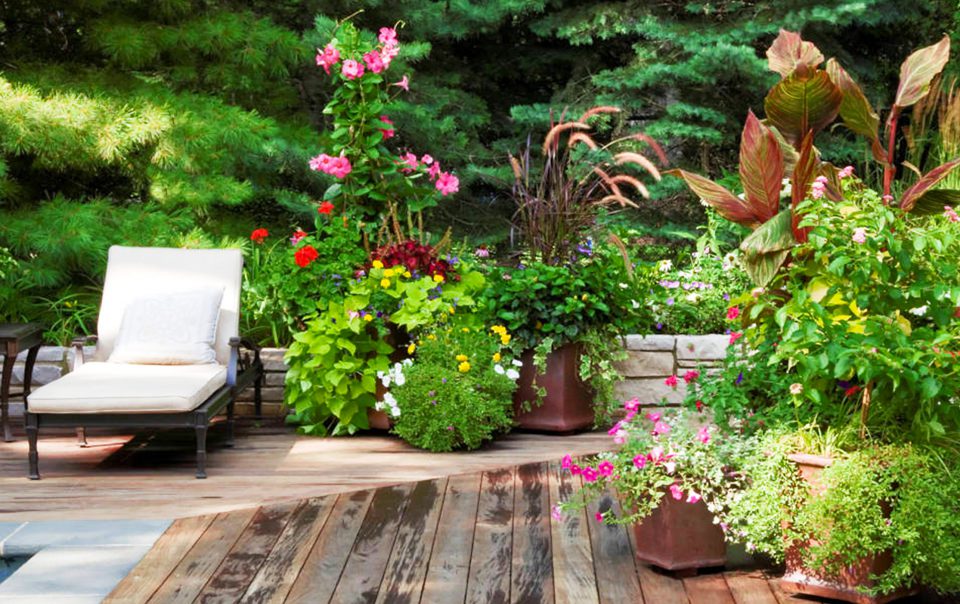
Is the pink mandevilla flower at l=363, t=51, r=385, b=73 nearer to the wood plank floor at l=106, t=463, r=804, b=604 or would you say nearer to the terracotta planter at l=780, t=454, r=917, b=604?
the wood plank floor at l=106, t=463, r=804, b=604

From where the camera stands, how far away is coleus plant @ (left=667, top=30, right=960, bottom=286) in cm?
386

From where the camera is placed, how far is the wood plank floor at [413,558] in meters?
3.61

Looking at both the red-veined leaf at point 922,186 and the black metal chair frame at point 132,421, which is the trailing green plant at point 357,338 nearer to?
the black metal chair frame at point 132,421

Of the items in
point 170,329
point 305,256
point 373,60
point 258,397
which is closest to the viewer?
point 170,329

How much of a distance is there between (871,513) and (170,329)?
353 centimetres

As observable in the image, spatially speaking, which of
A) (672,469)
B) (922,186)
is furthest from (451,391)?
(922,186)

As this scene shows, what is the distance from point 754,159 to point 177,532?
236 cm

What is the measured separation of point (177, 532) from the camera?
166 inches

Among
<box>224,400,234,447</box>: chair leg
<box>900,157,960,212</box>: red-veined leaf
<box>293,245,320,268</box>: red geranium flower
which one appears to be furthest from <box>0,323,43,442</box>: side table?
<box>900,157,960,212</box>: red-veined leaf

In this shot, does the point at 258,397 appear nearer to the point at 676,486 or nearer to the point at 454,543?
the point at 454,543

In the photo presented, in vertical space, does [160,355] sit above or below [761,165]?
below

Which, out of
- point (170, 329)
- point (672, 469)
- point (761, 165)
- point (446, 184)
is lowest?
point (672, 469)

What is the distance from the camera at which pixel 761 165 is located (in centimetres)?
387

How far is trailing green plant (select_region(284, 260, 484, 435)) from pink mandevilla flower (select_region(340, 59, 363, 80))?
0.95 m
